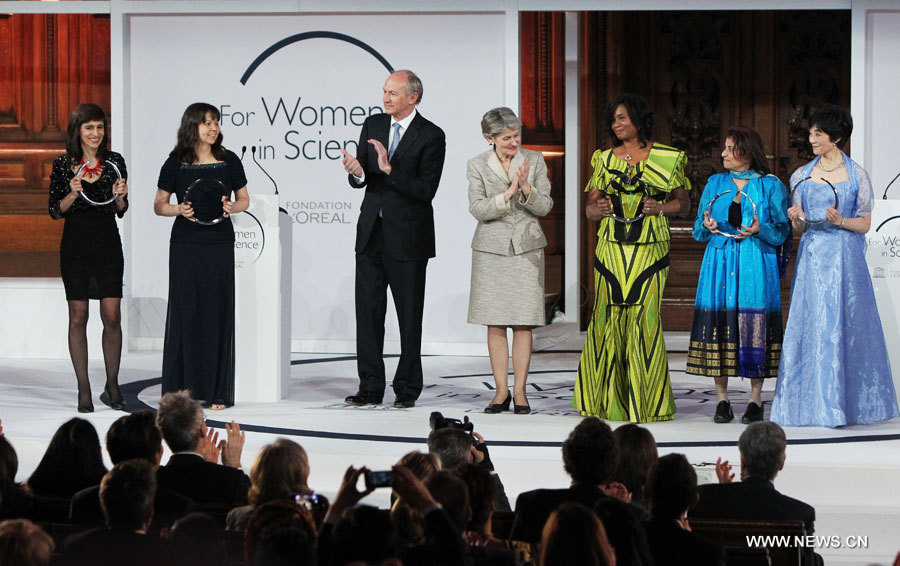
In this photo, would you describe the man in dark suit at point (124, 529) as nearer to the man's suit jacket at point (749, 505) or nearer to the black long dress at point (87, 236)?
the man's suit jacket at point (749, 505)

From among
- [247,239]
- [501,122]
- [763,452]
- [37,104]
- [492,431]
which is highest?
[37,104]

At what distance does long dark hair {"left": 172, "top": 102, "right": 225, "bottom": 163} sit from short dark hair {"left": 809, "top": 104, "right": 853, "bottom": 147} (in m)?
2.65

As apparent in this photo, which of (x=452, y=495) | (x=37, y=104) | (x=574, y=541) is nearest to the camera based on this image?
(x=574, y=541)

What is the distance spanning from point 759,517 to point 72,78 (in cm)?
782

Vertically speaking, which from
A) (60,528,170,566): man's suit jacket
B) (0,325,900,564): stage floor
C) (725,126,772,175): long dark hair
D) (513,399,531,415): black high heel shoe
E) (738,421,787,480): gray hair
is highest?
(725,126,772,175): long dark hair

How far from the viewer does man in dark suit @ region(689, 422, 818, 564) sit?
10.3 ft

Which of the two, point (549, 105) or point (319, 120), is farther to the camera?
point (549, 105)

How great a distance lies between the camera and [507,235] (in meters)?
5.91

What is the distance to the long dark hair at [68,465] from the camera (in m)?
3.19


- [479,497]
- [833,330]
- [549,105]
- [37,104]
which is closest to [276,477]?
[479,497]

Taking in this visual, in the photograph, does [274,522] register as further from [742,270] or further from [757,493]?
[742,270]

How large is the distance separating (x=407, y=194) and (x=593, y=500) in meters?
3.31

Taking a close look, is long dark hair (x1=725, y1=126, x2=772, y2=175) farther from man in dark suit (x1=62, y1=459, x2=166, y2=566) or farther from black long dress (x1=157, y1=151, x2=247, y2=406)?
man in dark suit (x1=62, y1=459, x2=166, y2=566)

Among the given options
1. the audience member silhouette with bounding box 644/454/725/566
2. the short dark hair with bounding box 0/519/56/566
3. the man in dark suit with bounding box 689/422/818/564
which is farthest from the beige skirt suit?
the short dark hair with bounding box 0/519/56/566
